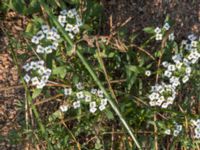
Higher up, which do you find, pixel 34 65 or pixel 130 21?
pixel 130 21

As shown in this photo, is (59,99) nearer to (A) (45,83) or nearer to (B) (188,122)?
(A) (45,83)

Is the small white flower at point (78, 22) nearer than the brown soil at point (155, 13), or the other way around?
the small white flower at point (78, 22)

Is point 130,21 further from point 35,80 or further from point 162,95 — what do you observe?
point 35,80

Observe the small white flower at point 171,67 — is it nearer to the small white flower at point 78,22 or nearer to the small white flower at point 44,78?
the small white flower at point 78,22

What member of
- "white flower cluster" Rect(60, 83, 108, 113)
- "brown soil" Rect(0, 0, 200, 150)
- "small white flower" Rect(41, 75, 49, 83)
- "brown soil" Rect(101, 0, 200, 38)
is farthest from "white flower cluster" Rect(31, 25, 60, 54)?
"brown soil" Rect(101, 0, 200, 38)

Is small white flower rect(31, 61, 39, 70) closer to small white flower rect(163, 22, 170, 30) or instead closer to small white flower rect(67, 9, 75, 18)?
small white flower rect(67, 9, 75, 18)

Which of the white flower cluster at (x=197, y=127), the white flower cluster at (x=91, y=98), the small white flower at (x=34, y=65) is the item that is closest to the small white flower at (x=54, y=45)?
the small white flower at (x=34, y=65)

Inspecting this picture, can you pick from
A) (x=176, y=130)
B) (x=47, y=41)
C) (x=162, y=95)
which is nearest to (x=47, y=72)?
(x=47, y=41)
